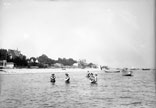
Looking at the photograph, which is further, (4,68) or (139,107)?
(4,68)

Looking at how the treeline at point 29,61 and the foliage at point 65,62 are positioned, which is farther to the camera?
the foliage at point 65,62

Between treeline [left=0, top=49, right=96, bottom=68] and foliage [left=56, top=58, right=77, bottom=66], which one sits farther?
foliage [left=56, top=58, right=77, bottom=66]

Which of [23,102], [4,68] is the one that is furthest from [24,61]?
[23,102]

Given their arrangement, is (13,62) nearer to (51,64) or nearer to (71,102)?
(51,64)

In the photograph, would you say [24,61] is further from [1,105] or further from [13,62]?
[1,105]

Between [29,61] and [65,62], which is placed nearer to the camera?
[29,61]

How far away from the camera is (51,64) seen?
307 ft

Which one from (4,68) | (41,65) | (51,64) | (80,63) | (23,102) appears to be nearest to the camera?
(23,102)

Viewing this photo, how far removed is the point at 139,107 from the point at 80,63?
97273mm

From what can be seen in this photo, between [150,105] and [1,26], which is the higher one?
[1,26]

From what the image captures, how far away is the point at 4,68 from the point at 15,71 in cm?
309

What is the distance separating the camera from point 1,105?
13.0 m

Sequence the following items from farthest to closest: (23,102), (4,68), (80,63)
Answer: (80,63) < (4,68) < (23,102)

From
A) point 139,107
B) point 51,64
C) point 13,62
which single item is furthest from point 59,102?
point 51,64
